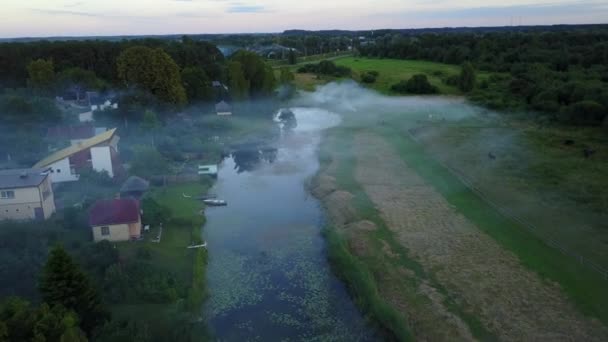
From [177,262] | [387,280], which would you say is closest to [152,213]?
[177,262]

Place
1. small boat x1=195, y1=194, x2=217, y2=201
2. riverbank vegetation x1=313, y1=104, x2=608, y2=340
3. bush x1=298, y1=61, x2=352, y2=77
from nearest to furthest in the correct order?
riverbank vegetation x1=313, y1=104, x2=608, y2=340 → small boat x1=195, y1=194, x2=217, y2=201 → bush x1=298, y1=61, x2=352, y2=77

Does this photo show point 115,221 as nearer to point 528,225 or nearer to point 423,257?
point 423,257

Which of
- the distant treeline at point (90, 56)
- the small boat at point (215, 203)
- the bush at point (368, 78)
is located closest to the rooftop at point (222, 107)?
the distant treeline at point (90, 56)

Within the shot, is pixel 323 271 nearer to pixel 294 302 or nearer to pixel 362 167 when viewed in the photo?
pixel 294 302

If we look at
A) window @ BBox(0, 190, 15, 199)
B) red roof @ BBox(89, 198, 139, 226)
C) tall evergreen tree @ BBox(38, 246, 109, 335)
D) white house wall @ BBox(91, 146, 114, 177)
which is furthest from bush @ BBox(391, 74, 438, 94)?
tall evergreen tree @ BBox(38, 246, 109, 335)

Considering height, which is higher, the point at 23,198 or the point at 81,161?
the point at 81,161

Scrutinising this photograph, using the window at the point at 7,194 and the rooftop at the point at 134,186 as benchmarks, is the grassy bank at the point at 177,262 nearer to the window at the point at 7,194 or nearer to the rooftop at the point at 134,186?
the rooftop at the point at 134,186

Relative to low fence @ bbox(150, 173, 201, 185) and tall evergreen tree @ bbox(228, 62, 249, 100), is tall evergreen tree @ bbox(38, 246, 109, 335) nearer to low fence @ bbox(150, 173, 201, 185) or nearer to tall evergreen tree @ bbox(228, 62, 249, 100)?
low fence @ bbox(150, 173, 201, 185)
